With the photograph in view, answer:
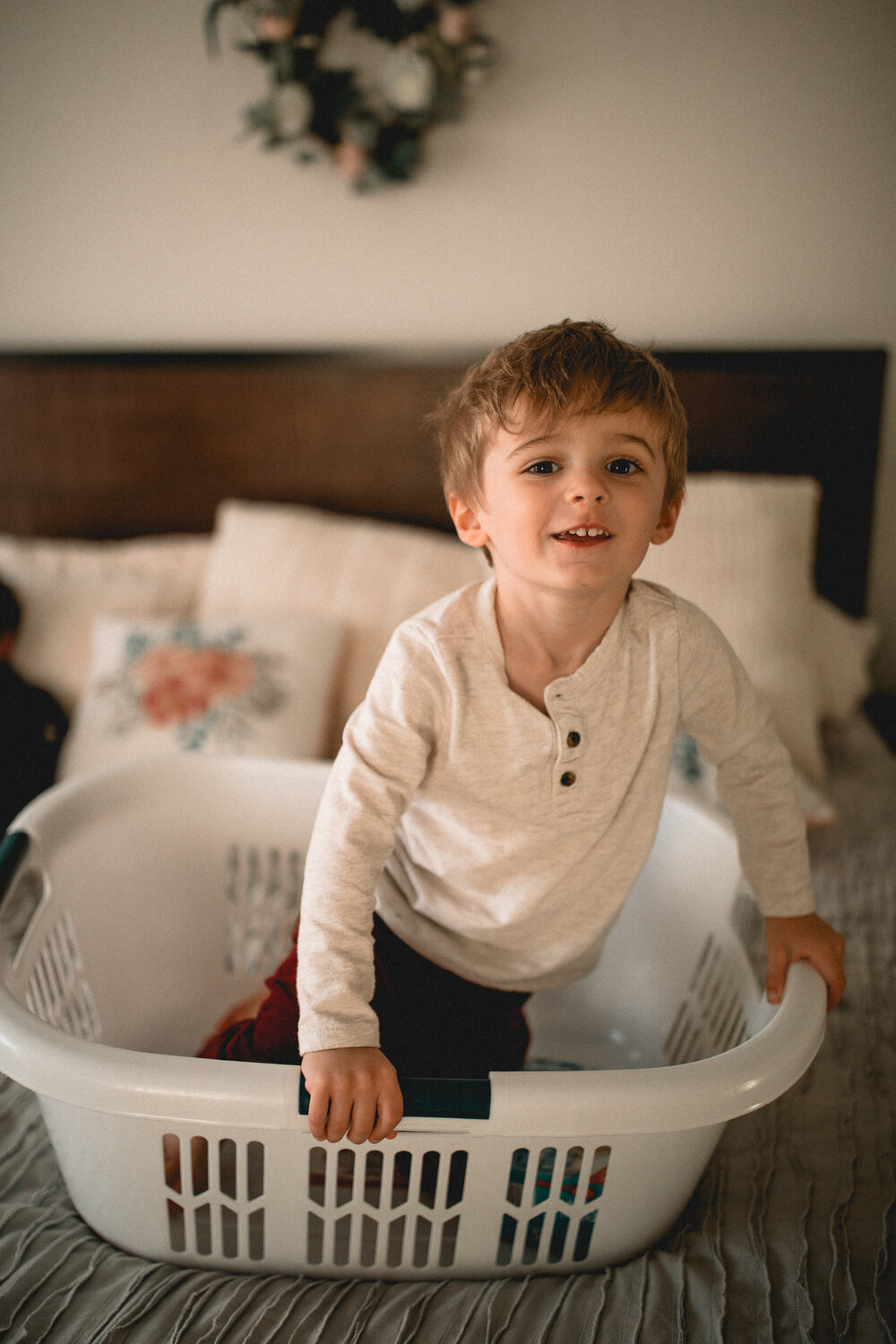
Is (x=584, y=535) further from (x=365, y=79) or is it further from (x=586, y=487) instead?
(x=365, y=79)

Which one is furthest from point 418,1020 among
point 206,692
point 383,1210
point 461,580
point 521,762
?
point 461,580

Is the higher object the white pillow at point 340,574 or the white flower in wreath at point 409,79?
the white flower in wreath at point 409,79

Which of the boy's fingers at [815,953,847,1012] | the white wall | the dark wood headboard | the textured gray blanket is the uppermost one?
the white wall

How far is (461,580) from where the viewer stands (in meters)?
1.38

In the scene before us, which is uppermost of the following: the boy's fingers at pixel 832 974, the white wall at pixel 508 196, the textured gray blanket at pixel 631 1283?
the white wall at pixel 508 196

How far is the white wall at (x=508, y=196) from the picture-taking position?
122cm

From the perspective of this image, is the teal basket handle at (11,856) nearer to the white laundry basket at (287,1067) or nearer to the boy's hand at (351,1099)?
the white laundry basket at (287,1067)

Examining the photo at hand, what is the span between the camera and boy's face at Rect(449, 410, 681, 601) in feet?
1.93

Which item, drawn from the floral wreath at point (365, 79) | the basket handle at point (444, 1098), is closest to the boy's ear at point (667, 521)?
the basket handle at point (444, 1098)

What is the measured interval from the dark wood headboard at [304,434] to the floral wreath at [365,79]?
31cm

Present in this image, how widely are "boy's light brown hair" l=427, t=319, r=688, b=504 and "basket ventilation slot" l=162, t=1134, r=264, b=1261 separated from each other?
0.53 metres

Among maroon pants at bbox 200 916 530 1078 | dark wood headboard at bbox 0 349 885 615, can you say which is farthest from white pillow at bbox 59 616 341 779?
maroon pants at bbox 200 916 530 1078

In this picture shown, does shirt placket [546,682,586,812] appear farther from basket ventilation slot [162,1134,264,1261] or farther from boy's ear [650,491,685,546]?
basket ventilation slot [162,1134,264,1261]

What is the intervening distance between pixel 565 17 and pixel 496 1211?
1.53m
